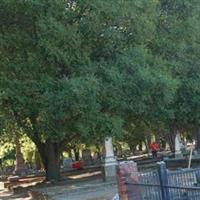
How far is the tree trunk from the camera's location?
87.7 feet

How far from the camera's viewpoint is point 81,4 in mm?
19672

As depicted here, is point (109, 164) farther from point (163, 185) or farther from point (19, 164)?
point (19, 164)

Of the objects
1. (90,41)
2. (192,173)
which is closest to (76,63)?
(90,41)

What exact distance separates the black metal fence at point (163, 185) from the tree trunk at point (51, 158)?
621 inches

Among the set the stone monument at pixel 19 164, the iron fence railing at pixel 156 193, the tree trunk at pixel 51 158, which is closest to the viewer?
the iron fence railing at pixel 156 193

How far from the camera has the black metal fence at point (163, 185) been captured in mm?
9703

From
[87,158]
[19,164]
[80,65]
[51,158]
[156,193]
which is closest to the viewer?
[156,193]

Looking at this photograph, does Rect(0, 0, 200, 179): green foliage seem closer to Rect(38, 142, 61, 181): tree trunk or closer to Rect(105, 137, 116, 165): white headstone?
Rect(105, 137, 116, 165): white headstone

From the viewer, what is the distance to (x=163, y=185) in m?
9.62

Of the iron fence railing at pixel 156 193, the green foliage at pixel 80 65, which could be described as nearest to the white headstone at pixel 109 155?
the green foliage at pixel 80 65

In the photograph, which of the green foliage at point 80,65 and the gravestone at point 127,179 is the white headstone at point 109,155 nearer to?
the green foliage at point 80,65

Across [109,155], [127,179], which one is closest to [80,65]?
[109,155]

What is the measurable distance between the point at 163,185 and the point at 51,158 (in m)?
17.6

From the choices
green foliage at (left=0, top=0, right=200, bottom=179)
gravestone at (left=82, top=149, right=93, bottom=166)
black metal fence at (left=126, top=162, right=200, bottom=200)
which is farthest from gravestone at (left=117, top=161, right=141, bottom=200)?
gravestone at (left=82, top=149, right=93, bottom=166)
